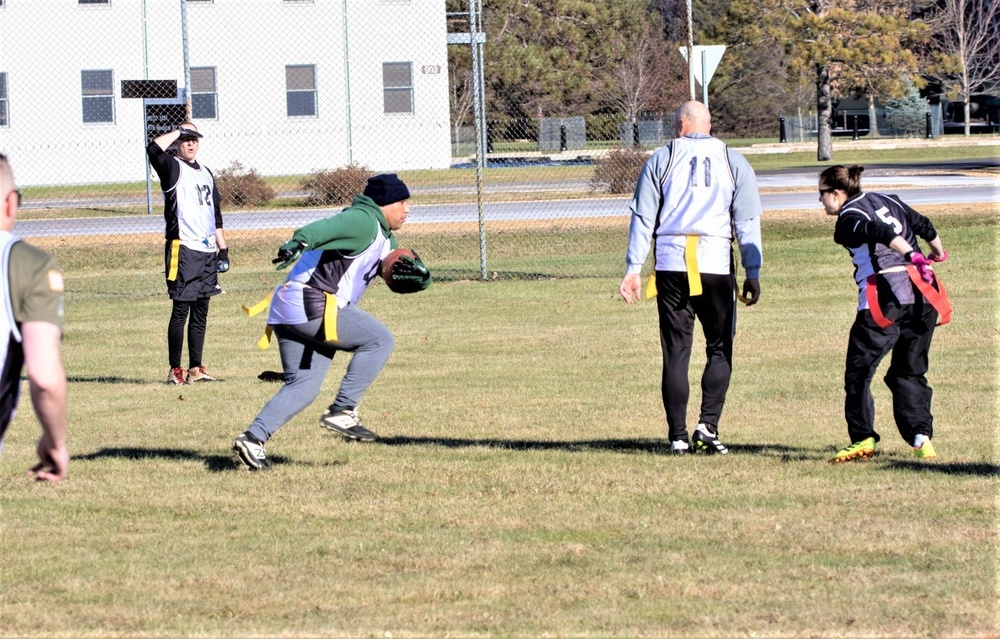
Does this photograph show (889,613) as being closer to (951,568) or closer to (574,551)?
(951,568)

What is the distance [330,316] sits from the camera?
7512 mm

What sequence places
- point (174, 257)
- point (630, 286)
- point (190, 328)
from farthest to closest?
1. point (190, 328)
2. point (174, 257)
3. point (630, 286)

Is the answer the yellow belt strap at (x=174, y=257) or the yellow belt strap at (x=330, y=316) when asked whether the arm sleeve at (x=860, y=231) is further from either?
the yellow belt strap at (x=174, y=257)

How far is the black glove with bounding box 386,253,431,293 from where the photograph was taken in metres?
7.57

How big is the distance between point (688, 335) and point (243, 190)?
22272mm

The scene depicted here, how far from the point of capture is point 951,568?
5.57 m

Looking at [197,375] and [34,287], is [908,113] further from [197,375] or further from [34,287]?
[34,287]

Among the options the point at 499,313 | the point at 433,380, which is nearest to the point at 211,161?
the point at 499,313

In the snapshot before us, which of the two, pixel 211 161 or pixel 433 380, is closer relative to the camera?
pixel 433 380

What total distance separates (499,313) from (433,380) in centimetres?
415

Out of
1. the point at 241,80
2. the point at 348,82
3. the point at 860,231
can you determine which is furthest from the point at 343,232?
the point at 241,80

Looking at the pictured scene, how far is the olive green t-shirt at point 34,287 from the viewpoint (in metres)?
3.96

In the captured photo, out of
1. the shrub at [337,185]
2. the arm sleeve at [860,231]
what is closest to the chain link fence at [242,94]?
→ the shrub at [337,185]

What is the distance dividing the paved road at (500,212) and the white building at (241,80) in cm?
738
